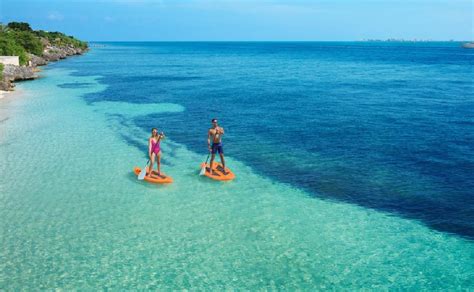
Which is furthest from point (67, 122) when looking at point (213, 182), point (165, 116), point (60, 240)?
point (60, 240)

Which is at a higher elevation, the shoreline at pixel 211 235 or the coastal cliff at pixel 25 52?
the coastal cliff at pixel 25 52

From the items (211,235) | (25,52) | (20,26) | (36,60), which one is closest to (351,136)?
(211,235)

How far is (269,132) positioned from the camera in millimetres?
29969

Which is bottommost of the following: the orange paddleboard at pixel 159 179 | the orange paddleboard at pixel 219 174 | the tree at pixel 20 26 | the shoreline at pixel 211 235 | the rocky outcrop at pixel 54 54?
the shoreline at pixel 211 235

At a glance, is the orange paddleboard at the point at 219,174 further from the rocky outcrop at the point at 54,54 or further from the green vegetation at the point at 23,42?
the rocky outcrop at the point at 54,54

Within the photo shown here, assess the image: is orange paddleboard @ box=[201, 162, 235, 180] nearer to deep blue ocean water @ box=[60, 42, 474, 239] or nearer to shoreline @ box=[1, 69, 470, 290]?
shoreline @ box=[1, 69, 470, 290]

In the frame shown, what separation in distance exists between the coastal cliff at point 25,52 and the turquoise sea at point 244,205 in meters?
22.2

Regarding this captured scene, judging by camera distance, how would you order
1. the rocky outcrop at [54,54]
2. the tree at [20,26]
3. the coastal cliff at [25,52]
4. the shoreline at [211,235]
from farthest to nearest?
the tree at [20,26], the rocky outcrop at [54,54], the coastal cliff at [25,52], the shoreline at [211,235]

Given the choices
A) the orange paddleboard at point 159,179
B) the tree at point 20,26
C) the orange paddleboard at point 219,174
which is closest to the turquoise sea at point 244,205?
the orange paddleboard at point 159,179

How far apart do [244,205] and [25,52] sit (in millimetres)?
67629

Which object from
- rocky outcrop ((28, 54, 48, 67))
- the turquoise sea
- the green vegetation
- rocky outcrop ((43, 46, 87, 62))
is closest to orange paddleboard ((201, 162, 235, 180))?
the turquoise sea

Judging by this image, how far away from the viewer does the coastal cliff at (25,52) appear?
5364cm

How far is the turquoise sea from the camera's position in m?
12.2

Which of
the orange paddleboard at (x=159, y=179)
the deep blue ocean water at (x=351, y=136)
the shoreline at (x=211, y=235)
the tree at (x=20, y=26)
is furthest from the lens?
the tree at (x=20, y=26)
